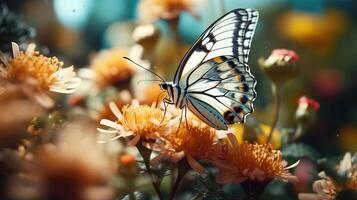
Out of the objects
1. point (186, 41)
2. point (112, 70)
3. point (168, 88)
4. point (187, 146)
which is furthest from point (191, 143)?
point (186, 41)

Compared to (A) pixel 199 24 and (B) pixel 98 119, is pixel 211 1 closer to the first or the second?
(A) pixel 199 24

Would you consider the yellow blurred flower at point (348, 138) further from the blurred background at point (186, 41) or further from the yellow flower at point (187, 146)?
the yellow flower at point (187, 146)

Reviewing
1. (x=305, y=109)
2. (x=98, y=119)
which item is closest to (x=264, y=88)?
(x=305, y=109)

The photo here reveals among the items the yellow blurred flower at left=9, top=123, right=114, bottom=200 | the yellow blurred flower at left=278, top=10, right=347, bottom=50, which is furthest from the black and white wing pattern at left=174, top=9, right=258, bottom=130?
the yellow blurred flower at left=278, top=10, right=347, bottom=50

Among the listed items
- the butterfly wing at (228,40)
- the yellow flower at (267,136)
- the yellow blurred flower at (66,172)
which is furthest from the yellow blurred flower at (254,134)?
the yellow blurred flower at (66,172)

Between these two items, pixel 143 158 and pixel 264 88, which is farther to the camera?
pixel 264 88

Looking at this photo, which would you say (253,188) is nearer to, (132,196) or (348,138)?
(132,196)
